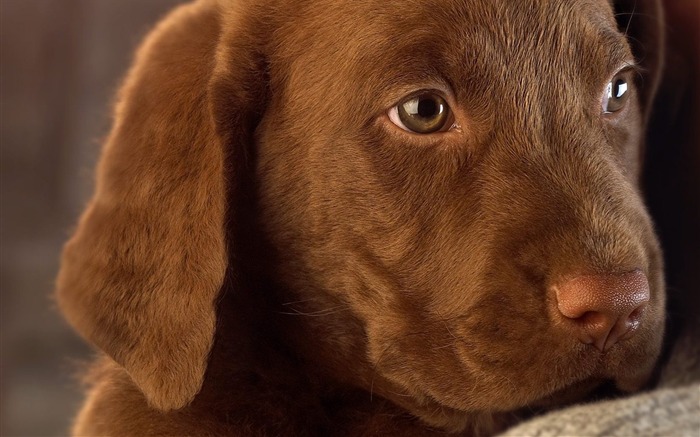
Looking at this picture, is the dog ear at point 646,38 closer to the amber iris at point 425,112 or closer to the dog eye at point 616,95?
the dog eye at point 616,95

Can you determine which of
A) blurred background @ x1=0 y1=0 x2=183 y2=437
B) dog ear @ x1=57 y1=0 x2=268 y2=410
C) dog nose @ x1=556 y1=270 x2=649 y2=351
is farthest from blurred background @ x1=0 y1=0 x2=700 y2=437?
dog nose @ x1=556 y1=270 x2=649 y2=351

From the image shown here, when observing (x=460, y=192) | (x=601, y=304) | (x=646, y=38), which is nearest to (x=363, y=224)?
(x=460, y=192)

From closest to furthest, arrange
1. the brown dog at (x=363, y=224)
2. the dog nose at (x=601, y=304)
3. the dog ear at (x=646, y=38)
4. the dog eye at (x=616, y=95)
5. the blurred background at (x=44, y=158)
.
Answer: the dog nose at (x=601, y=304) → the brown dog at (x=363, y=224) → the dog eye at (x=616, y=95) → the dog ear at (x=646, y=38) → the blurred background at (x=44, y=158)

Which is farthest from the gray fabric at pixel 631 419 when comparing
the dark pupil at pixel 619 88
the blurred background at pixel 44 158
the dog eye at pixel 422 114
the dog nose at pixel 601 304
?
the blurred background at pixel 44 158

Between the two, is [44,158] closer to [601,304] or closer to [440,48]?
[440,48]

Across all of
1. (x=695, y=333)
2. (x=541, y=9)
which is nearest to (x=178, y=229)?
(x=541, y=9)
